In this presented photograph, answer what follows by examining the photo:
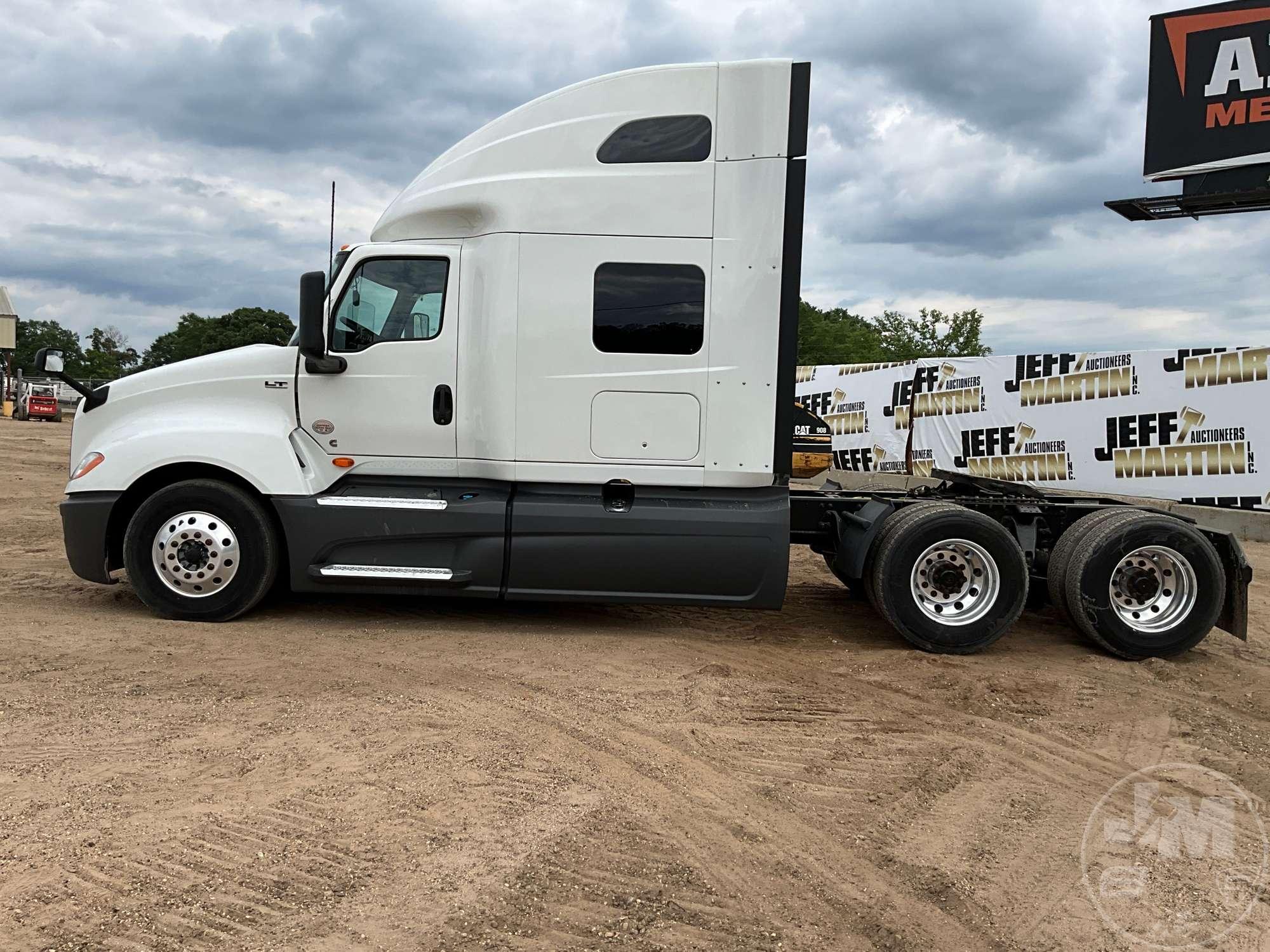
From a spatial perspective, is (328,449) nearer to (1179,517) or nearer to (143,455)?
(143,455)

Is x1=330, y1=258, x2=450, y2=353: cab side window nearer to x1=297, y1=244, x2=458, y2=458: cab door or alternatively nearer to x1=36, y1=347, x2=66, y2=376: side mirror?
x1=297, y1=244, x2=458, y2=458: cab door

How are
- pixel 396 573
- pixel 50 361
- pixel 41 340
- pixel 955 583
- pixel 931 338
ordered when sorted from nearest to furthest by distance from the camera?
pixel 396 573
pixel 955 583
pixel 50 361
pixel 931 338
pixel 41 340

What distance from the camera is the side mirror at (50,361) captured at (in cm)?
656

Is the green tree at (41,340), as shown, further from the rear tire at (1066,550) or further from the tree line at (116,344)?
the rear tire at (1066,550)

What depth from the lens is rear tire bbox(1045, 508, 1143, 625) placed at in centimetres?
655

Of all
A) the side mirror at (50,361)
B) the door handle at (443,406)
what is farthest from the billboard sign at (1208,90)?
the side mirror at (50,361)

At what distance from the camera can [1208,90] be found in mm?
18031

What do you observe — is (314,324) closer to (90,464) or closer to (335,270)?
(335,270)

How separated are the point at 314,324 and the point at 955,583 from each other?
15.8ft

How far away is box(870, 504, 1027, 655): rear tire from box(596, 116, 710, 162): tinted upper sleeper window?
116 inches

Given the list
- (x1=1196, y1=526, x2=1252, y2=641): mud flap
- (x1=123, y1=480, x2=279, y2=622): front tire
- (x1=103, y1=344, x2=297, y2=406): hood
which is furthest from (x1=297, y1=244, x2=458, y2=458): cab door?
(x1=1196, y1=526, x2=1252, y2=641): mud flap

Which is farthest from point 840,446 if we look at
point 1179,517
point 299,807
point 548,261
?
point 299,807

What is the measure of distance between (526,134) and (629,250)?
1.08 m

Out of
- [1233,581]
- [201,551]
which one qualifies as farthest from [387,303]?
[1233,581]
